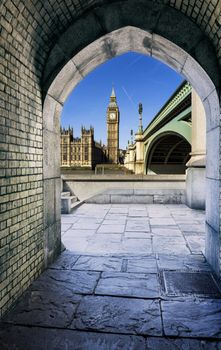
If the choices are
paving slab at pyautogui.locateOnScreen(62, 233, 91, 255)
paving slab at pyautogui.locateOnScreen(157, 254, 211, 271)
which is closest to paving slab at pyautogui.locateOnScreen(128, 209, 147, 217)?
paving slab at pyautogui.locateOnScreen(62, 233, 91, 255)

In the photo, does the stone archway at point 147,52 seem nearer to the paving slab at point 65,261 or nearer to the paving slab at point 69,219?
the paving slab at point 65,261

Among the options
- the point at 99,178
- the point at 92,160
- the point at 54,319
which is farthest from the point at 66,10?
the point at 92,160

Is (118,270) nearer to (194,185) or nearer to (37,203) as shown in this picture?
(37,203)

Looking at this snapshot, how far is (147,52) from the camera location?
492 centimetres

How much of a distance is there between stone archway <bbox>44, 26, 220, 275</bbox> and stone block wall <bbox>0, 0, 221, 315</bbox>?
12 cm

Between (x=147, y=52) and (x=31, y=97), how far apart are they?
261cm

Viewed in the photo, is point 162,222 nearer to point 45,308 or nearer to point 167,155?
point 45,308

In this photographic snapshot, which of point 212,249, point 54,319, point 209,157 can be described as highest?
point 209,157

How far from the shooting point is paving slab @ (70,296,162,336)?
2578 millimetres

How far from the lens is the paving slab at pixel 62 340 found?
91.2 inches

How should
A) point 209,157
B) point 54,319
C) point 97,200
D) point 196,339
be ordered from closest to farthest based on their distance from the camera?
point 196,339, point 54,319, point 209,157, point 97,200

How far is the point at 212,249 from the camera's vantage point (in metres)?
4.04

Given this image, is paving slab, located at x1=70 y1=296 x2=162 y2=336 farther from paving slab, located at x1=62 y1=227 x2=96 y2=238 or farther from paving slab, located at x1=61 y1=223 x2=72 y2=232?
paving slab, located at x1=61 y1=223 x2=72 y2=232

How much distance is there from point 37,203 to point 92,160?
97.3 m
